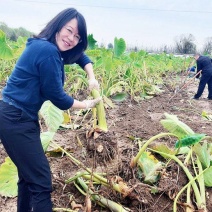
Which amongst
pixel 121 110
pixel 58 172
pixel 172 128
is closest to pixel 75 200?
pixel 58 172

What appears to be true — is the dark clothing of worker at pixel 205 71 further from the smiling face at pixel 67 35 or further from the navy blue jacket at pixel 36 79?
the navy blue jacket at pixel 36 79

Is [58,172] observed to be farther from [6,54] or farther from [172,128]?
[6,54]

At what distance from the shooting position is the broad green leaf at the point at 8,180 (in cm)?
179

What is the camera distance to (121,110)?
13.1 ft

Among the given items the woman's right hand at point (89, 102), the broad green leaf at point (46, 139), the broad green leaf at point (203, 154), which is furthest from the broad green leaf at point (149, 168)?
the broad green leaf at point (46, 139)

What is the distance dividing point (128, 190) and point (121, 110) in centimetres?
247

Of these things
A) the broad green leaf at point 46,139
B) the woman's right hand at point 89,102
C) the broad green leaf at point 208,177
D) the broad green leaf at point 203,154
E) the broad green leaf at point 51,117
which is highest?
the woman's right hand at point 89,102

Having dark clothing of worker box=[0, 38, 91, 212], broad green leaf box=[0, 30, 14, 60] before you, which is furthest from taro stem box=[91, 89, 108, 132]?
broad green leaf box=[0, 30, 14, 60]

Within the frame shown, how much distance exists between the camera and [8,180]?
5.97ft

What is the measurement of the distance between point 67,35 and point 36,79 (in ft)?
0.85

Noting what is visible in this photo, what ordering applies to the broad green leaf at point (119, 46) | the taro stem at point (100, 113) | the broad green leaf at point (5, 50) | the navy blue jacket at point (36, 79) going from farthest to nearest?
the broad green leaf at point (119, 46) → the broad green leaf at point (5, 50) → the taro stem at point (100, 113) → the navy blue jacket at point (36, 79)

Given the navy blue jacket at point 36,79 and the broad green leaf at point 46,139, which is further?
the broad green leaf at point 46,139

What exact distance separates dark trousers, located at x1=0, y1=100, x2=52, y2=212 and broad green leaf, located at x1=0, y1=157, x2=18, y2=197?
0.38 m

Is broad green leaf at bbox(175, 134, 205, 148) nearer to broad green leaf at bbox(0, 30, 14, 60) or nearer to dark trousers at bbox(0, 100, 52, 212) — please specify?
dark trousers at bbox(0, 100, 52, 212)
